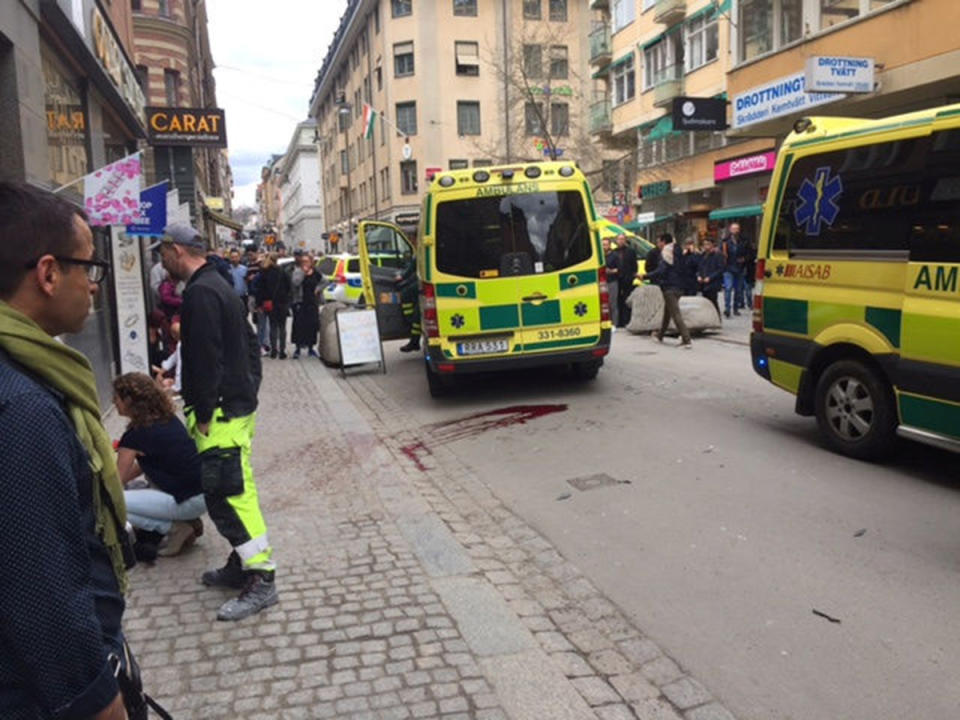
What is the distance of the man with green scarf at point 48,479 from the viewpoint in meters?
1.42

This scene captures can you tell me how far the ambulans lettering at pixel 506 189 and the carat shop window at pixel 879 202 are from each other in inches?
121

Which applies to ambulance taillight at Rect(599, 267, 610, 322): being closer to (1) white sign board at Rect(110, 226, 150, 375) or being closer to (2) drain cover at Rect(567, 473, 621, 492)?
(2) drain cover at Rect(567, 473, 621, 492)

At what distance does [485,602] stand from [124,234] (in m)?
7.24

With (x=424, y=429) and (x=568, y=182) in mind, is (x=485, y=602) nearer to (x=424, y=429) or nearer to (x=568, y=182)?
(x=424, y=429)

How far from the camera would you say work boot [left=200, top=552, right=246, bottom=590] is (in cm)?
429

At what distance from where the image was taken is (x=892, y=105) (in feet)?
55.0

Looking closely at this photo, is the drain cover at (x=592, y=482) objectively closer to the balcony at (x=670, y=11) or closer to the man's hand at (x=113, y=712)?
the man's hand at (x=113, y=712)

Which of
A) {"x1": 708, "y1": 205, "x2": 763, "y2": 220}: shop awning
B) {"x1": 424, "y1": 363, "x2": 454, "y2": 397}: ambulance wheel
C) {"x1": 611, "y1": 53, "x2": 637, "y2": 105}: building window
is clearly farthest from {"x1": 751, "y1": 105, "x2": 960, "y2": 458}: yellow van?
{"x1": 611, "y1": 53, "x2": 637, "y2": 105}: building window

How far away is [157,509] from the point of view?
472 cm

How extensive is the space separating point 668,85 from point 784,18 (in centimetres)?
1397

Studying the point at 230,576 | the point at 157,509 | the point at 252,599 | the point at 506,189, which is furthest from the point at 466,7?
the point at 252,599

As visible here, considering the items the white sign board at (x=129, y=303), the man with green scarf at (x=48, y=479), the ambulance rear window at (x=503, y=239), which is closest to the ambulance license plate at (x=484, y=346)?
the ambulance rear window at (x=503, y=239)

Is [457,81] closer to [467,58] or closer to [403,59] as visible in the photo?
[467,58]

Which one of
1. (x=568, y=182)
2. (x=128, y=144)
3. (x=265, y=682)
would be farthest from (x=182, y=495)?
(x=128, y=144)
